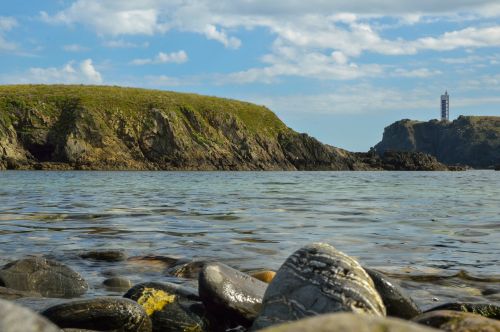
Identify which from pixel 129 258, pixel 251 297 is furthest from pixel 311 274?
pixel 129 258

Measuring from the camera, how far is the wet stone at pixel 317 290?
4.61m

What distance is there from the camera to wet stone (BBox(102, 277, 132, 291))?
7.38 meters

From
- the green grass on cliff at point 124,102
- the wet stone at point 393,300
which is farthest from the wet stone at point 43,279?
the green grass on cliff at point 124,102

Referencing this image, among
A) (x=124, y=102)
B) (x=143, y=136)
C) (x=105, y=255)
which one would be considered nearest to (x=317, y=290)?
(x=105, y=255)

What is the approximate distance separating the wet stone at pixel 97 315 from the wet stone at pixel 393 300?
2179 millimetres

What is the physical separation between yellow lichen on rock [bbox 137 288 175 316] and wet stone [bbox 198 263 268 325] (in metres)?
0.35

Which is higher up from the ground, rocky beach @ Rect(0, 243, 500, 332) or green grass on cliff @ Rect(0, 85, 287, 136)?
green grass on cliff @ Rect(0, 85, 287, 136)

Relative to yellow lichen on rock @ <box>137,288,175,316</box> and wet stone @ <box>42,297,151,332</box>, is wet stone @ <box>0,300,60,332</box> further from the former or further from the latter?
yellow lichen on rock @ <box>137,288,175,316</box>

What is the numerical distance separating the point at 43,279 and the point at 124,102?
11360 cm

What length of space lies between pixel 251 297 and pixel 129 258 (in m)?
4.29

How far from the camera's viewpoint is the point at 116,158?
9638 centimetres

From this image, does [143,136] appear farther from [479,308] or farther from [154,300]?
[479,308]

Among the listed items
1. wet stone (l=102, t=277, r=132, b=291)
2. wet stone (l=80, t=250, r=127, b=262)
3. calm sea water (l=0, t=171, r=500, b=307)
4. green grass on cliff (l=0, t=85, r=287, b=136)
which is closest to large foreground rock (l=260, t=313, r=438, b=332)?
calm sea water (l=0, t=171, r=500, b=307)

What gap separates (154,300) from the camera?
5816mm
